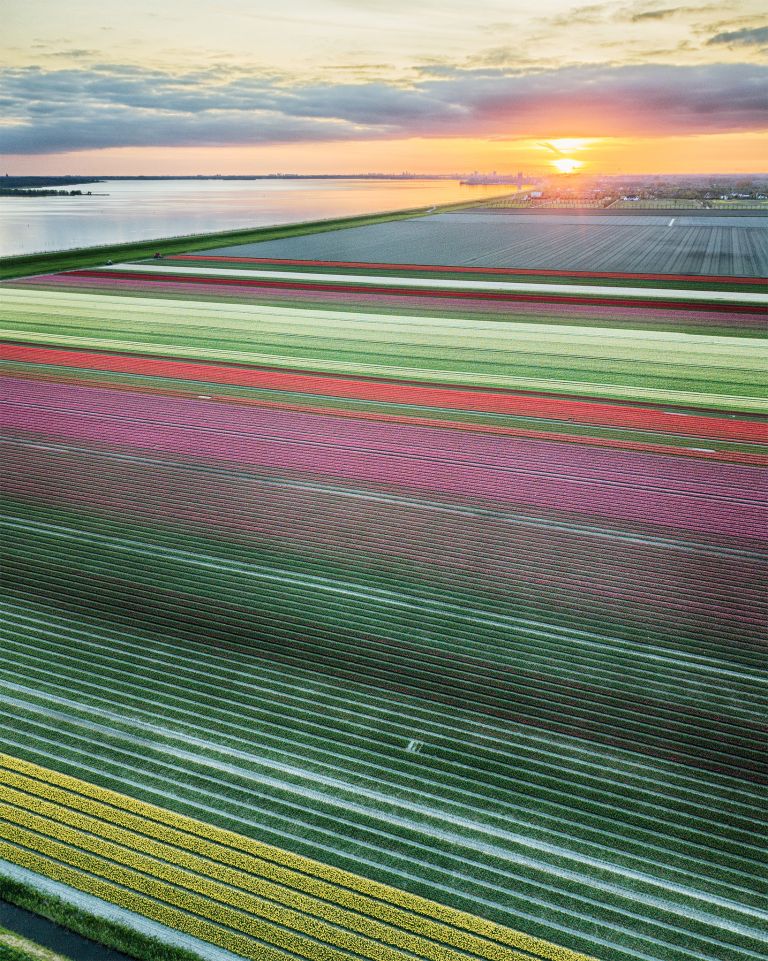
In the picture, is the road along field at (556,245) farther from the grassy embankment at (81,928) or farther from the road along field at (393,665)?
the grassy embankment at (81,928)

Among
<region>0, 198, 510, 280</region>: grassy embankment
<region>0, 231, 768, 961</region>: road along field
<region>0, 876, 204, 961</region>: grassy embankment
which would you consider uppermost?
<region>0, 198, 510, 280</region>: grassy embankment

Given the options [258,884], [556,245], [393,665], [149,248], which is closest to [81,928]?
[258,884]

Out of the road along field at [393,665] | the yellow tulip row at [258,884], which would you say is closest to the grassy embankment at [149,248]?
the road along field at [393,665]

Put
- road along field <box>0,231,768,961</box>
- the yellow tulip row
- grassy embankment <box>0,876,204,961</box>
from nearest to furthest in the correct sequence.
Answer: grassy embankment <box>0,876,204,961</box> → the yellow tulip row → road along field <box>0,231,768,961</box>

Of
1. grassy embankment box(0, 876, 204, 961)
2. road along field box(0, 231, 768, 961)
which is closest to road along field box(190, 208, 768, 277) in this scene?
road along field box(0, 231, 768, 961)

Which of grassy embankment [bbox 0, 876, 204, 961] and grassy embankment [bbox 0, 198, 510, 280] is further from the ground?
grassy embankment [bbox 0, 198, 510, 280]

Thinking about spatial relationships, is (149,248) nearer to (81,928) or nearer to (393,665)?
(393,665)

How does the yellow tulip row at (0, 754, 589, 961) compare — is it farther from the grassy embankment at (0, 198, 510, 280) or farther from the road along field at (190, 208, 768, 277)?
the road along field at (190, 208, 768, 277)
